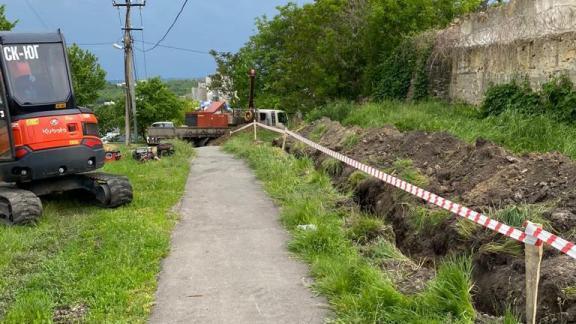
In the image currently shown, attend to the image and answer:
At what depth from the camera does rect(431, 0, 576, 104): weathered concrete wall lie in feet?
47.0

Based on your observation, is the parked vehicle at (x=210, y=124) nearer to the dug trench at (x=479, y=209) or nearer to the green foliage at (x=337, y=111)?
the green foliage at (x=337, y=111)

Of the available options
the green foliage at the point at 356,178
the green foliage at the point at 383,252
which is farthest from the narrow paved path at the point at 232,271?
the green foliage at the point at 356,178

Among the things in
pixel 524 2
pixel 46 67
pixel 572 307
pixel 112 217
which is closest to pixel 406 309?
pixel 572 307

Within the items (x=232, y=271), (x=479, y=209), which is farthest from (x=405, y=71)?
(x=232, y=271)

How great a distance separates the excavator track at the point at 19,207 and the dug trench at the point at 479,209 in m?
4.85

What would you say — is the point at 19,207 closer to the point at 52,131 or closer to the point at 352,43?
the point at 52,131

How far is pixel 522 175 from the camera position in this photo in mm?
7473

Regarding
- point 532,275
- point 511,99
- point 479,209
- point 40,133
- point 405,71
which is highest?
point 405,71

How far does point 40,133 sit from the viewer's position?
923 centimetres

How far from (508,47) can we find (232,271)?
1305cm

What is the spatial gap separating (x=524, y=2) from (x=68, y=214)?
12861 millimetres

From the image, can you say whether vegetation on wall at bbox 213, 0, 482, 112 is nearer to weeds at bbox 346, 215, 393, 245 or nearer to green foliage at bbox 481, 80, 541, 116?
green foliage at bbox 481, 80, 541, 116

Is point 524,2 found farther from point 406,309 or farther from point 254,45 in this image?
point 254,45

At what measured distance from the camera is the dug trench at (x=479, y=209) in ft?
17.3
